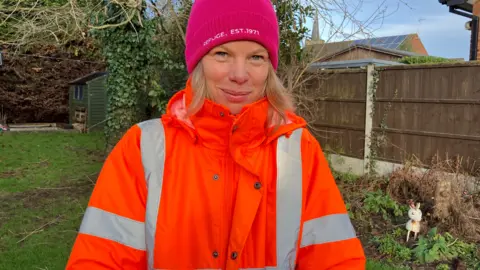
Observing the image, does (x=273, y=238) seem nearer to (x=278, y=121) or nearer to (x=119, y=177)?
(x=278, y=121)

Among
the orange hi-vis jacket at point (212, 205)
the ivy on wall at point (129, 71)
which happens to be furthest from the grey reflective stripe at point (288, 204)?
the ivy on wall at point (129, 71)

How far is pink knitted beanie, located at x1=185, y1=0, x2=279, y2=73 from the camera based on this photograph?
1.49m

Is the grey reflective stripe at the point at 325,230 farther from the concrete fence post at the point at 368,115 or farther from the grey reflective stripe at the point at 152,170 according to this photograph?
the concrete fence post at the point at 368,115

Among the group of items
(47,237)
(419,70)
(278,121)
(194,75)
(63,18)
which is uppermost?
(63,18)

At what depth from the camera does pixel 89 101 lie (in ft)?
61.3

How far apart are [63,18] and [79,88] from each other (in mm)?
14033

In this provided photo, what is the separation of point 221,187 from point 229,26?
58 centimetres

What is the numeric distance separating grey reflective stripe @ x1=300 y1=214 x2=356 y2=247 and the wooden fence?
5.73 meters

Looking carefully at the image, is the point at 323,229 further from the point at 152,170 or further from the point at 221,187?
the point at 152,170

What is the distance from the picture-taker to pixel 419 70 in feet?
Result: 23.1

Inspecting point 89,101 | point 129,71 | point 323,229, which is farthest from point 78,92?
point 323,229

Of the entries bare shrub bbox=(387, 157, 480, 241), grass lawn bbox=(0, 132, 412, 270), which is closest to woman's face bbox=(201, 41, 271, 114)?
grass lawn bbox=(0, 132, 412, 270)

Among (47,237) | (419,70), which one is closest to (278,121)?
(47,237)

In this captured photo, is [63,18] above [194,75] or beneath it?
above
